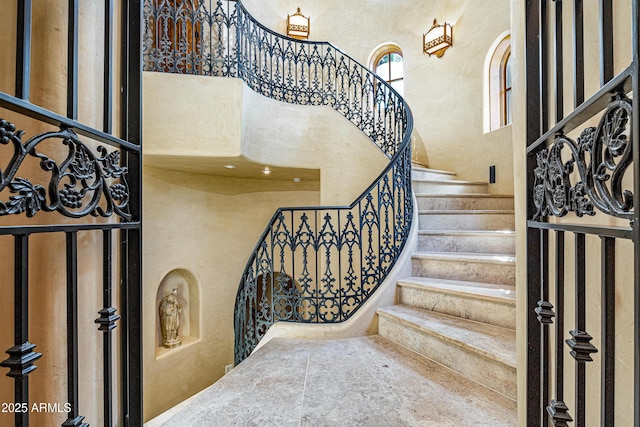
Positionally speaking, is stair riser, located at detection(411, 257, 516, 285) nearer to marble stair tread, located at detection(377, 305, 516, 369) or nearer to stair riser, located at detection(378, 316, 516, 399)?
marble stair tread, located at detection(377, 305, 516, 369)

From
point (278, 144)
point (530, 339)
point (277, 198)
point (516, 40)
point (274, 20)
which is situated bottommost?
point (530, 339)

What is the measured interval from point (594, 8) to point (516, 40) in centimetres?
33

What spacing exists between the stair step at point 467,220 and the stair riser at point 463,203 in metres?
0.30

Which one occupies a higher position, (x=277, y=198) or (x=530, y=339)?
(x=277, y=198)

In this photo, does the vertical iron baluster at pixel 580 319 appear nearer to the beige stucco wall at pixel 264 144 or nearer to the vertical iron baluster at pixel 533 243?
the vertical iron baluster at pixel 533 243

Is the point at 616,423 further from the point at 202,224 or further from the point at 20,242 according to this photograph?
the point at 202,224

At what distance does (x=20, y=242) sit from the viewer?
627mm

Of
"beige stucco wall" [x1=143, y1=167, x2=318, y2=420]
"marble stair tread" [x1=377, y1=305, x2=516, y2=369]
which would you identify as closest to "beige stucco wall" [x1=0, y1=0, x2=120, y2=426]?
"marble stair tread" [x1=377, y1=305, x2=516, y2=369]

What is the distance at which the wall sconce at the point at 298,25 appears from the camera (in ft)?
18.9

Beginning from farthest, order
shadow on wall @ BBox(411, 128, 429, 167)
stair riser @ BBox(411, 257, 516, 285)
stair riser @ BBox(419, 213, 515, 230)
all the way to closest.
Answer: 1. shadow on wall @ BBox(411, 128, 429, 167)
2. stair riser @ BBox(419, 213, 515, 230)
3. stair riser @ BBox(411, 257, 516, 285)

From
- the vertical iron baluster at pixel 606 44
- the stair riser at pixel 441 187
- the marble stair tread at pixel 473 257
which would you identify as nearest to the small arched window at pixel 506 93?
the stair riser at pixel 441 187

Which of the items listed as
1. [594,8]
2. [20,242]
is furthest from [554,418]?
[20,242]

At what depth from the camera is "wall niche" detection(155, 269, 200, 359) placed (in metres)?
4.23

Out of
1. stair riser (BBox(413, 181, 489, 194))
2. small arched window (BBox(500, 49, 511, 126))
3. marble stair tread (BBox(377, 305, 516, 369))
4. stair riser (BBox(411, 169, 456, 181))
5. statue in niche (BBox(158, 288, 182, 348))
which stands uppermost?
small arched window (BBox(500, 49, 511, 126))
